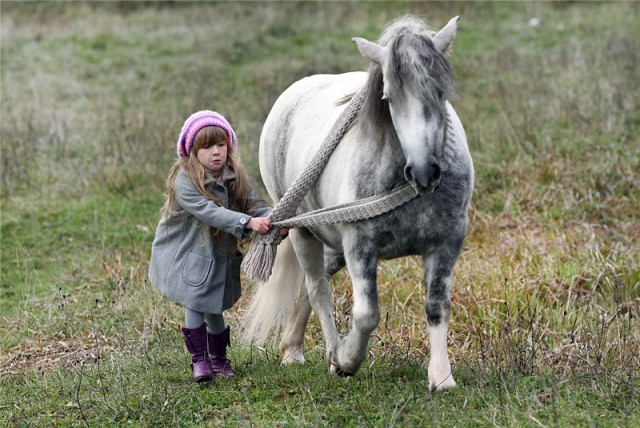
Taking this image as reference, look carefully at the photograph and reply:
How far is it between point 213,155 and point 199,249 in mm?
502

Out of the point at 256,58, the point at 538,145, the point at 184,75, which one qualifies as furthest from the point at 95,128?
the point at 538,145

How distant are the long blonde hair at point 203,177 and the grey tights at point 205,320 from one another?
1.43 feet

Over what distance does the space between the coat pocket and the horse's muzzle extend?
1341 millimetres

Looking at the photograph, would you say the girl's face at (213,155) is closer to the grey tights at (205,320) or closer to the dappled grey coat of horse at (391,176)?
the dappled grey coat of horse at (391,176)

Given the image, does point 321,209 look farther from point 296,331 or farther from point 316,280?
point 296,331

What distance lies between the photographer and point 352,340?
4.31 meters

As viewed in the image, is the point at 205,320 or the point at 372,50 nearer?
the point at 372,50

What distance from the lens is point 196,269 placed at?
4.52 metres

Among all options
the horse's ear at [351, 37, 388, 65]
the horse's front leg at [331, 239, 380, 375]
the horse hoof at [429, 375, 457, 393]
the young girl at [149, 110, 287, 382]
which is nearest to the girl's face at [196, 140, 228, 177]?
the young girl at [149, 110, 287, 382]

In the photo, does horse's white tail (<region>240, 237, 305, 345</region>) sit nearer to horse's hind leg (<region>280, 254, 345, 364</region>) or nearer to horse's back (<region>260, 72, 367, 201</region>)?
horse's hind leg (<region>280, 254, 345, 364</region>)

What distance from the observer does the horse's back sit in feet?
15.8

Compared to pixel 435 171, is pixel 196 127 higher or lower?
higher

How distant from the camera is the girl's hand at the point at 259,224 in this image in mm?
4438

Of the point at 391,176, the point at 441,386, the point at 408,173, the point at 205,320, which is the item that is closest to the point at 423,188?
the point at 408,173
